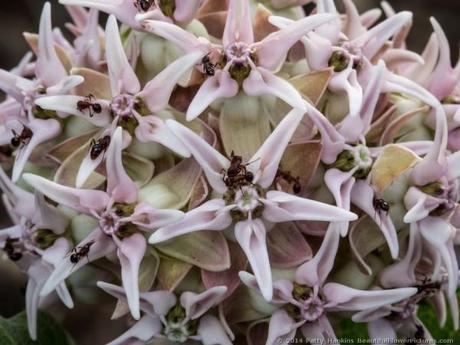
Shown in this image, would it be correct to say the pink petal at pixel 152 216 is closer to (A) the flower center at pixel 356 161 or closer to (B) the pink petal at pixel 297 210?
(B) the pink petal at pixel 297 210

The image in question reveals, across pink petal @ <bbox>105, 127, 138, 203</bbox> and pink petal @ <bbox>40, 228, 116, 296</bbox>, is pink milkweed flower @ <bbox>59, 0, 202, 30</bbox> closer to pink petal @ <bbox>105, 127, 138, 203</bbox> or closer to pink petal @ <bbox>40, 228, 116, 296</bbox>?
pink petal @ <bbox>105, 127, 138, 203</bbox>

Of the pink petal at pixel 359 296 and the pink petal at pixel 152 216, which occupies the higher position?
the pink petal at pixel 152 216

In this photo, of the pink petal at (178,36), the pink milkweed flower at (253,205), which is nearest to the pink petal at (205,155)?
the pink milkweed flower at (253,205)

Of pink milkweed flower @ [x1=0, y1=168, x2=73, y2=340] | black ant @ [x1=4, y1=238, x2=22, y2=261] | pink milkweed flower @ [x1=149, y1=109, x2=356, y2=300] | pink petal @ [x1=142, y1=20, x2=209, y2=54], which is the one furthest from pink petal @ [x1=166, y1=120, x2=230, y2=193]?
black ant @ [x1=4, y1=238, x2=22, y2=261]

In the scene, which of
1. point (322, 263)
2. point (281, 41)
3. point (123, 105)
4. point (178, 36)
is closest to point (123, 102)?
point (123, 105)

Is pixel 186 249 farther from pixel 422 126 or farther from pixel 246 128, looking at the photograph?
pixel 422 126

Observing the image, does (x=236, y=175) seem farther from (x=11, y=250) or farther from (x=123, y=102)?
(x=11, y=250)

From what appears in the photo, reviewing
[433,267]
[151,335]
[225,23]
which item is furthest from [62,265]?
[433,267]
